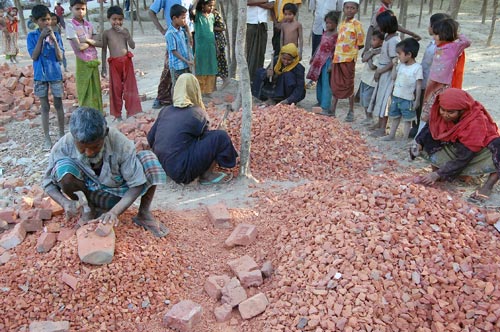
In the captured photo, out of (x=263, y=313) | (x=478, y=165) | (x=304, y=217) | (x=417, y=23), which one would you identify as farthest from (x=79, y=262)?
(x=417, y=23)

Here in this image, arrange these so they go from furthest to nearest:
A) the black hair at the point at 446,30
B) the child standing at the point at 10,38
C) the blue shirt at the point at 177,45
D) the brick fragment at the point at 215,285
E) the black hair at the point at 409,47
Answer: the child standing at the point at 10,38 < the blue shirt at the point at 177,45 < the black hair at the point at 409,47 < the black hair at the point at 446,30 < the brick fragment at the point at 215,285

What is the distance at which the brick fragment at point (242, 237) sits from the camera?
3.48 m

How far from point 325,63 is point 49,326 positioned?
16.7 feet

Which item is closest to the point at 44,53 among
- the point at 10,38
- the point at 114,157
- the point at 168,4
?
the point at 168,4

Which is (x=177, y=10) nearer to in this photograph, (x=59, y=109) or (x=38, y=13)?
(x=38, y=13)

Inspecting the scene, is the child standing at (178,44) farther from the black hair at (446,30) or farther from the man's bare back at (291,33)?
the black hair at (446,30)

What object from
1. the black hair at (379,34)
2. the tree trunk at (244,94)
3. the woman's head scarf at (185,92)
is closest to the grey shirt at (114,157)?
the woman's head scarf at (185,92)

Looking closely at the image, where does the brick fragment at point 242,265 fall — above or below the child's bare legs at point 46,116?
below

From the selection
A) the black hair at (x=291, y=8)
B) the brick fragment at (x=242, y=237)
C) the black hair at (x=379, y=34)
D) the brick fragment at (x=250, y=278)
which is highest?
the black hair at (x=291, y=8)

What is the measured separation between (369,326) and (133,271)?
152cm

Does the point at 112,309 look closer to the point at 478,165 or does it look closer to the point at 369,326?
the point at 369,326

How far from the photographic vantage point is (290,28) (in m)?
6.77

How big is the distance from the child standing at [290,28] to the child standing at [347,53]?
712mm

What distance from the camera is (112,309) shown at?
285 cm
